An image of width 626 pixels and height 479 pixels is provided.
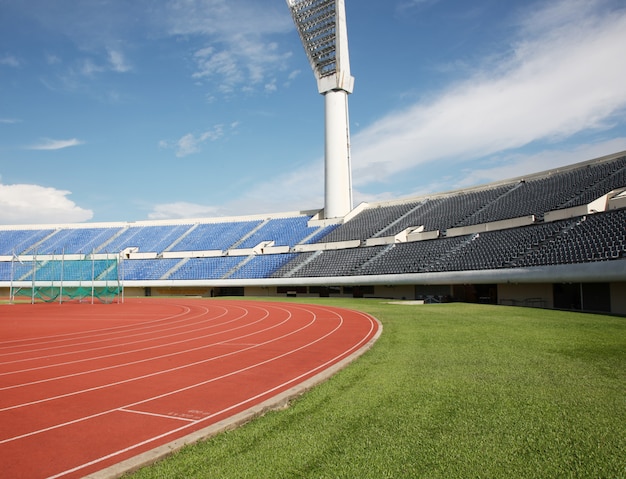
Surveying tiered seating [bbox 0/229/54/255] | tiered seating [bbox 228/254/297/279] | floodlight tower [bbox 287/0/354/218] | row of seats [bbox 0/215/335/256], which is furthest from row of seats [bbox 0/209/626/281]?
floodlight tower [bbox 287/0/354/218]

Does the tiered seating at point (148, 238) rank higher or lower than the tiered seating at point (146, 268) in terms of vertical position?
higher

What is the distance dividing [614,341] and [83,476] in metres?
10.9

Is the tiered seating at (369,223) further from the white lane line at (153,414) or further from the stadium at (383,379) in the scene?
the white lane line at (153,414)

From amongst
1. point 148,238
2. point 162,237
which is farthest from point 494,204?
point 148,238

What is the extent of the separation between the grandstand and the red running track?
37.8 ft

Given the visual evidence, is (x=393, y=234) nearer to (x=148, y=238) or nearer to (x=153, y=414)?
(x=148, y=238)

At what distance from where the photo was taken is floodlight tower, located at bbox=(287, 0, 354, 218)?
133 feet

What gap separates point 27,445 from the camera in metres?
4.97

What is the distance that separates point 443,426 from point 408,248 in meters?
28.6

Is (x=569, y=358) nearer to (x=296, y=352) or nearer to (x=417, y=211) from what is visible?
(x=296, y=352)

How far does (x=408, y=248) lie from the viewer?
33.0 m

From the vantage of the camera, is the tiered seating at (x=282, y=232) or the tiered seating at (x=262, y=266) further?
the tiered seating at (x=282, y=232)

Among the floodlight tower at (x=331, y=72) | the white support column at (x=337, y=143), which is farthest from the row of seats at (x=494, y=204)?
the floodlight tower at (x=331, y=72)

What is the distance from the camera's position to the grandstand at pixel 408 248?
71.1 feet
